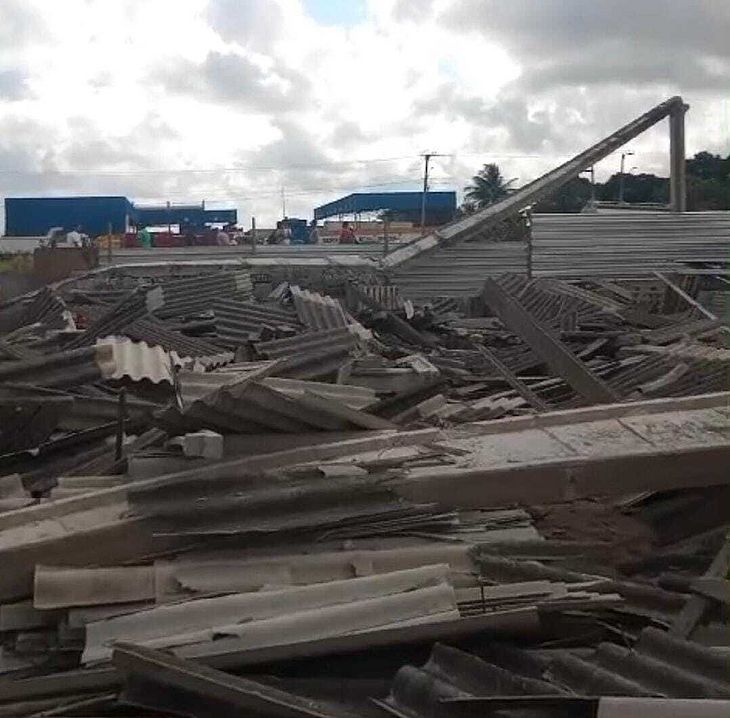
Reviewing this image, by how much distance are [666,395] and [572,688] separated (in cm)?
469

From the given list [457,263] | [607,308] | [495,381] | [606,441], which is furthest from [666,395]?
[457,263]

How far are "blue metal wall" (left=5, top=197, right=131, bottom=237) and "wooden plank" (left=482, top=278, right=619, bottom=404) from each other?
2857 cm

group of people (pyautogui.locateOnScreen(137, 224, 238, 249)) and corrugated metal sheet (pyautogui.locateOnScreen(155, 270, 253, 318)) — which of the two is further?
group of people (pyautogui.locateOnScreen(137, 224, 238, 249))

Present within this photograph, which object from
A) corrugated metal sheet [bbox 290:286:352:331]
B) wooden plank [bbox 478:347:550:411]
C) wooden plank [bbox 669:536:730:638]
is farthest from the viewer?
corrugated metal sheet [bbox 290:286:352:331]

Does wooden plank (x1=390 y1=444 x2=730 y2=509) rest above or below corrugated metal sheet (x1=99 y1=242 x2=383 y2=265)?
below

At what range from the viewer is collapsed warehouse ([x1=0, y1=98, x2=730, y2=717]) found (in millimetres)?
3172

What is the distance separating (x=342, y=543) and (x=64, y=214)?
34331 millimetres

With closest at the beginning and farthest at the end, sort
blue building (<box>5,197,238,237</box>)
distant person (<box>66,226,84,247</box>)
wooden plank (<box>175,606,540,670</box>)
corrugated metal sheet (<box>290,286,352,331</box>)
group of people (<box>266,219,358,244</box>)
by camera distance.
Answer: wooden plank (<box>175,606,540,670</box>) → corrugated metal sheet (<box>290,286,352,331</box>) → distant person (<box>66,226,84,247</box>) → group of people (<box>266,219,358,244</box>) → blue building (<box>5,197,238,237</box>)

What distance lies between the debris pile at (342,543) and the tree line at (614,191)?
18.6 metres

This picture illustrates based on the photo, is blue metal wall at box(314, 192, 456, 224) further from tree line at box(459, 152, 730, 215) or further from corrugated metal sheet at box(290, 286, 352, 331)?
corrugated metal sheet at box(290, 286, 352, 331)

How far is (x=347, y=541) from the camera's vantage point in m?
3.97

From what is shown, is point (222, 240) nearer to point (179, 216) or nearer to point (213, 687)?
point (179, 216)

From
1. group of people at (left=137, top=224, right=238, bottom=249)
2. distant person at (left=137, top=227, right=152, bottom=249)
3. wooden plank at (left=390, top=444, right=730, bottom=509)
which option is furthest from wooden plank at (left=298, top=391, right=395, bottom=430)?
distant person at (left=137, top=227, right=152, bottom=249)

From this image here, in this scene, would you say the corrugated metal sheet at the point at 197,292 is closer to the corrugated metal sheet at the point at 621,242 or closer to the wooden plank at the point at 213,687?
the corrugated metal sheet at the point at 621,242
